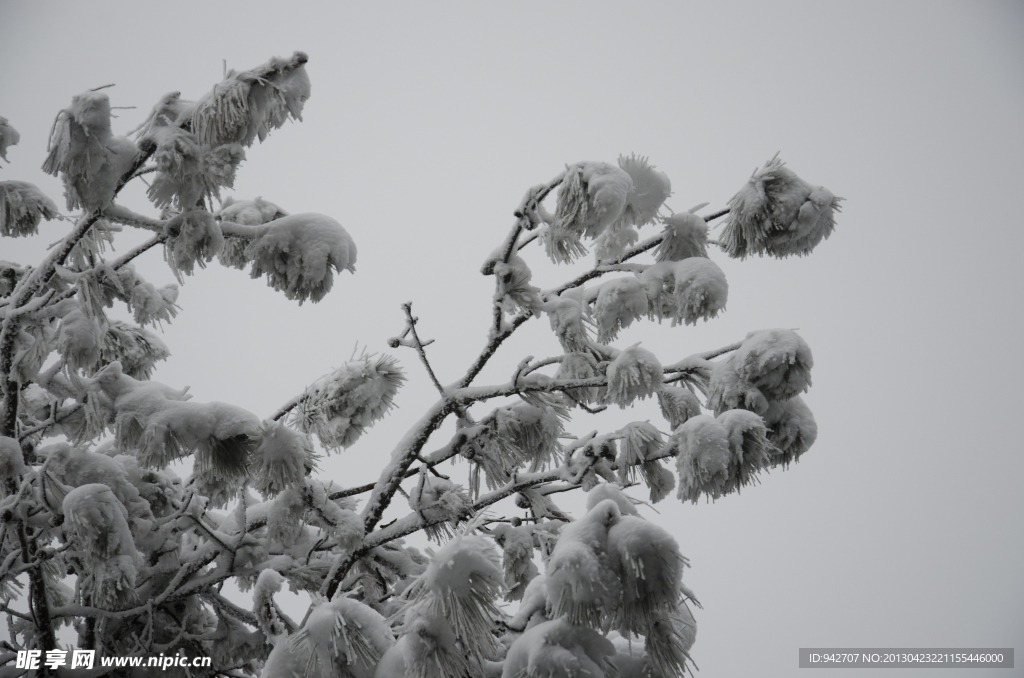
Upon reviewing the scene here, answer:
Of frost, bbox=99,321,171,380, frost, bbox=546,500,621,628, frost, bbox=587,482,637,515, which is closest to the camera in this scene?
frost, bbox=546,500,621,628

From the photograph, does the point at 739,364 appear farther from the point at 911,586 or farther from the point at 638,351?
the point at 911,586

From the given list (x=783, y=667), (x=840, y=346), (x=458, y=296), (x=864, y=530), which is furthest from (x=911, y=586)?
(x=458, y=296)

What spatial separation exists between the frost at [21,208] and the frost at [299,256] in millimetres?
1368

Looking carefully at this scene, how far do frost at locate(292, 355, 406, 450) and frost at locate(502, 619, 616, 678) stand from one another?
6.75 ft

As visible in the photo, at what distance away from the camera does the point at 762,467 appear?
2.71m

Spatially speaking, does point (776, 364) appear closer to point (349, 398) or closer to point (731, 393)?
point (731, 393)

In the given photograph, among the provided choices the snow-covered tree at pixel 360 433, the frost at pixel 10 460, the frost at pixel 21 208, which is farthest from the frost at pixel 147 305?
the frost at pixel 10 460

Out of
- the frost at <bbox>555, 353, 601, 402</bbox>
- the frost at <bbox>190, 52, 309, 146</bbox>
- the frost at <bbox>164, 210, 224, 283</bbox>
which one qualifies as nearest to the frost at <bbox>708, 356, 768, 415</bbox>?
the frost at <bbox>555, 353, 601, 402</bbox>

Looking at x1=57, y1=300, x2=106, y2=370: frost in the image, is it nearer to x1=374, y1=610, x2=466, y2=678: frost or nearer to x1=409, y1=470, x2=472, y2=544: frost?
x1=409, y1=470, x2=472, y2=544: frost

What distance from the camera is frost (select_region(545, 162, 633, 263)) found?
2.94 m

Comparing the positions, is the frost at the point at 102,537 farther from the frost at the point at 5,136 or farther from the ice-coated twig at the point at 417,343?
the frost at the point at 5,136

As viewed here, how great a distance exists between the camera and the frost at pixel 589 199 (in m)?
2.94

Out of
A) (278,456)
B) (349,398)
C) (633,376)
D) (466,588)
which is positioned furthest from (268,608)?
(633,376)

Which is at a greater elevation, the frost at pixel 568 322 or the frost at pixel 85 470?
the frost at pixel 568 322
